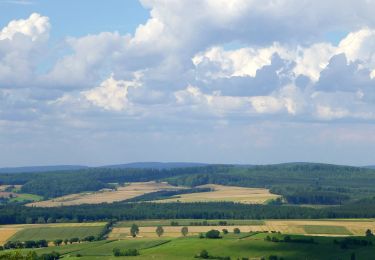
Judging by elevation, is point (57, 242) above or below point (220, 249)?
below

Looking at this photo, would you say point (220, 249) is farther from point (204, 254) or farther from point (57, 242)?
point (57, 242)

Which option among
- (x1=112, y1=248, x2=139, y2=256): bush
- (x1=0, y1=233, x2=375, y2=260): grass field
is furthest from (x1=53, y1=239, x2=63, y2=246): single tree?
(x1=112, y1=248, x2=139, y2=256): bush

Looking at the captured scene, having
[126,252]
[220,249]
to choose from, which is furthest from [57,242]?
[220,249]

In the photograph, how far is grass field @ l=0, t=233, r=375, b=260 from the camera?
16262cm

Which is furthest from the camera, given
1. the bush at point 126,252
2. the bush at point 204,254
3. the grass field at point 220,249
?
the bush at point 126,252

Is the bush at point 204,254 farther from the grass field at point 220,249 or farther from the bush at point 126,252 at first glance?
the bush at point 126,252

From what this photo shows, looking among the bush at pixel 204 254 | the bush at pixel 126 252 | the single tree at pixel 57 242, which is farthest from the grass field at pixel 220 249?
the single tree at pixel 57 242

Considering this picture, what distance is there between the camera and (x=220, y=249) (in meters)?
172

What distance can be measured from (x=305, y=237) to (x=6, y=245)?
81066 mm

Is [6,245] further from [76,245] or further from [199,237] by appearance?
[199,237]

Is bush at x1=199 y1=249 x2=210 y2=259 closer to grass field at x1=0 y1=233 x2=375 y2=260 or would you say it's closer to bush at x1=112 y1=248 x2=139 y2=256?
grass field at x1=0 y1=233 x2=375 y2=260

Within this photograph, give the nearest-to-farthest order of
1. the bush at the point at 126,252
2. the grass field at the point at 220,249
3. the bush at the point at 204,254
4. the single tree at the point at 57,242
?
1. the bush at the point at 204,254
2. the grass field at the point at 220,249
3. the bush at the point at 126,252
4. the single tree at the point at 57,242

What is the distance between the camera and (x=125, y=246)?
178875 millimetres

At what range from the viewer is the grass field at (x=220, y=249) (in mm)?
162625
